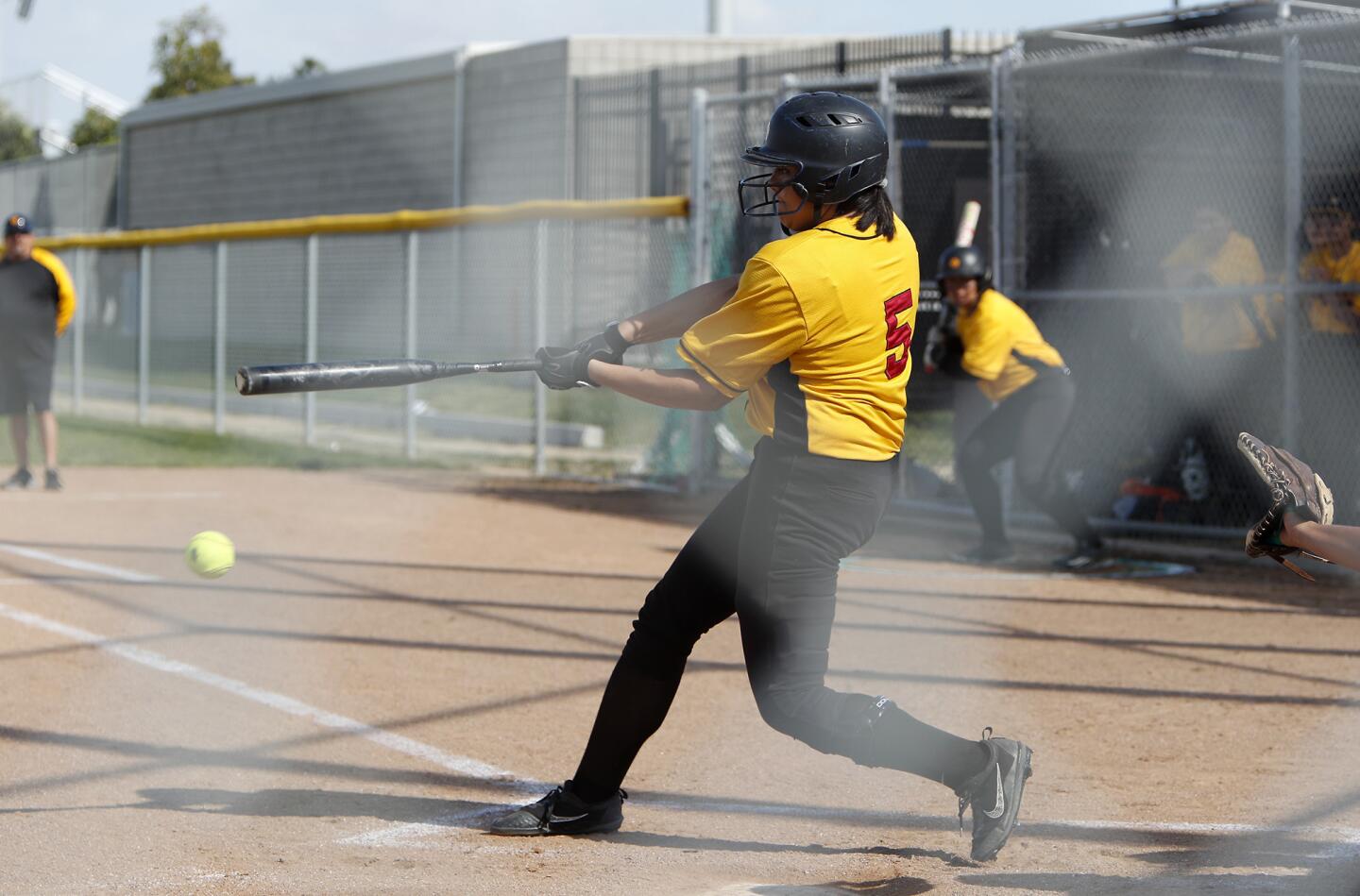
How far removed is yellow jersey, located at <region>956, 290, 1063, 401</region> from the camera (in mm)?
8695

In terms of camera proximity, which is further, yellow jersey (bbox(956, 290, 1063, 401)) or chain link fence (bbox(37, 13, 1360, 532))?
chain link fence (bbox(37, 13, 1360, 532))

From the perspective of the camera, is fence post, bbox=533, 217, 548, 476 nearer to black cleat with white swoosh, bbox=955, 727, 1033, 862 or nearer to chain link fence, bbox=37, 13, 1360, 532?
chain link fence, bbox=37, 13, 1360, 532

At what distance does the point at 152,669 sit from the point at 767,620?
3208 millimetres

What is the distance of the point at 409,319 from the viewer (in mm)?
14297

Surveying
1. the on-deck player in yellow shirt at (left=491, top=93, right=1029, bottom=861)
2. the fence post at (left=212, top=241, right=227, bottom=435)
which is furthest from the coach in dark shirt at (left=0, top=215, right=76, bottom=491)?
the on-deck player in yellow shirt at (left=491, top=93, right=1029, bottom=861)

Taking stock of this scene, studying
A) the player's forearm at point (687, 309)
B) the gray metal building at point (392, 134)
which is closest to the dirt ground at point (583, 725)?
the player's forearm at point (687, 309)

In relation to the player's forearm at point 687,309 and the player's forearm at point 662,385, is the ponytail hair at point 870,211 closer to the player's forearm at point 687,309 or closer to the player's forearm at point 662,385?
the player's forearm at point 687,309

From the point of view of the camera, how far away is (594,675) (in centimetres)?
614

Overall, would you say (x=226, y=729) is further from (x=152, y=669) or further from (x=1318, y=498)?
(x=1318, y=498)

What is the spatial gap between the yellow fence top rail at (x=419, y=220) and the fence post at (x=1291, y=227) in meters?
4.64

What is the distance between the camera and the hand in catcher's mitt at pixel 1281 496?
370cm

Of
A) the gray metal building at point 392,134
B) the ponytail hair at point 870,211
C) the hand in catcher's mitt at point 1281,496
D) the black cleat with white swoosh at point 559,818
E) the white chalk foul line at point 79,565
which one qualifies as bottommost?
the black cleat with white swoosh at point 559,818

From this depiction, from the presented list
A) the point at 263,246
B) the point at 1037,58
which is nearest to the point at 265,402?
the point at 263,246

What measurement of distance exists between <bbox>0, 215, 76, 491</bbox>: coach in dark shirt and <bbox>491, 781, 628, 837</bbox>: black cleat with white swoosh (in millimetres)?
8418
